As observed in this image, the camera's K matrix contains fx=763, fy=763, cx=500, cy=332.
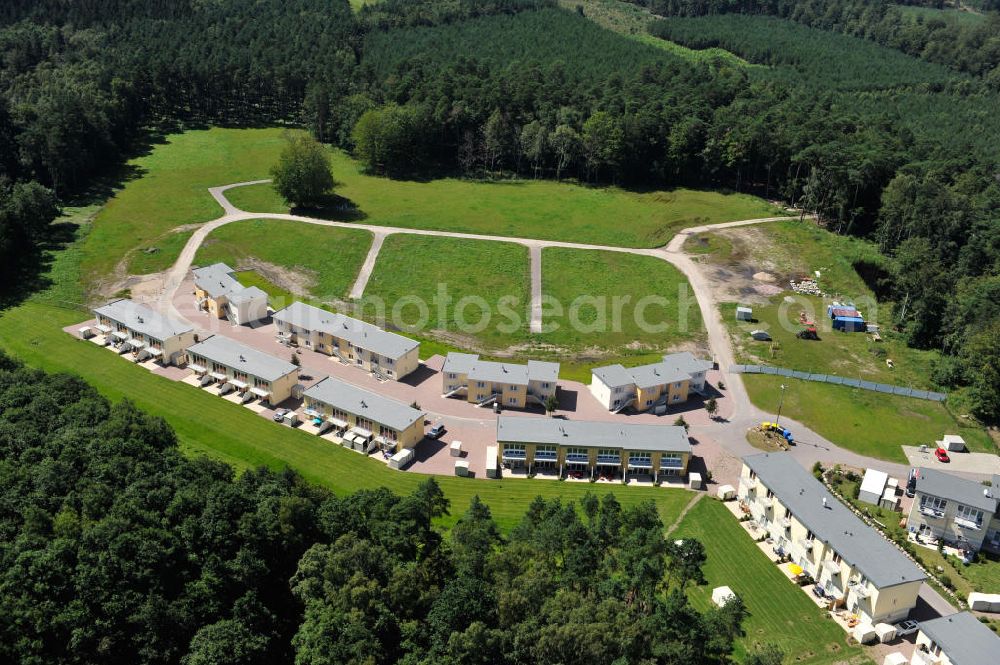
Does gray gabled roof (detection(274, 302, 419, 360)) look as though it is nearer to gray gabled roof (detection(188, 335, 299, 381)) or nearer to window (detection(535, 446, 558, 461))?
gray gabled roof (detection(188, 335, 299, 381))

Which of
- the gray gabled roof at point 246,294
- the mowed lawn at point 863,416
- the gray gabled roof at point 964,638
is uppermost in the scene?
the gray gabled roof at point 246,294

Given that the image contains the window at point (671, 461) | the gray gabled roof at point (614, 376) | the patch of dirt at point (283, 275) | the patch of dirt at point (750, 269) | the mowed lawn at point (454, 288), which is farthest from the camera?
the patch of dirt at point (750, 269)

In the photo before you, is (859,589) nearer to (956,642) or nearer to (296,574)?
(956,642)

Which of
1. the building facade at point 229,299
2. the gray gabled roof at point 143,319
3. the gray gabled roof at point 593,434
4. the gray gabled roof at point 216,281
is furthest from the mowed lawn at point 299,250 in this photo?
the gray gabled roof at point 593,434

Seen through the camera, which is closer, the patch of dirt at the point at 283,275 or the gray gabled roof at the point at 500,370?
the gray gabled roof at the point at 500,370

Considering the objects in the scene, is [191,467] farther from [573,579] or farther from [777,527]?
[777,527]

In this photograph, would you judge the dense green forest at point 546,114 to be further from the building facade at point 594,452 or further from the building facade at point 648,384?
the building facade at point 594,452

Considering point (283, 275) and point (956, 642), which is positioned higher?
point (956, 642)

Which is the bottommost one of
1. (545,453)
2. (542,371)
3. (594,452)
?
(545,453)

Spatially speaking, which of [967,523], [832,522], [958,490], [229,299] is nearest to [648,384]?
[832,522]
